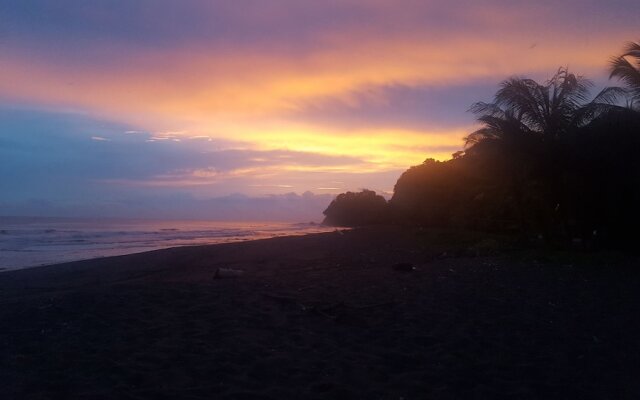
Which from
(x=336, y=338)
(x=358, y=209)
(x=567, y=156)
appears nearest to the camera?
(x=336, y=338)

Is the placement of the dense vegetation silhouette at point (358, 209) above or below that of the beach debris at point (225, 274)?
above

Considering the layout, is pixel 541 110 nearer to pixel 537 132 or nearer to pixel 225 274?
pixel 537 132

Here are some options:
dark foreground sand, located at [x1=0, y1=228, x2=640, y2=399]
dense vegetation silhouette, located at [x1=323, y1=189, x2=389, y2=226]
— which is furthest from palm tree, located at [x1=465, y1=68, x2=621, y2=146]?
dense vegetation silhouette, located at [x1=323, y1=189, x2=389, y2=226]

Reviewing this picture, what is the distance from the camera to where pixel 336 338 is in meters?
A: 7.67

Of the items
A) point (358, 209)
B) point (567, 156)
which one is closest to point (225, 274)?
point (567, 156)

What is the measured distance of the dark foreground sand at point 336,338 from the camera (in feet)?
19.5

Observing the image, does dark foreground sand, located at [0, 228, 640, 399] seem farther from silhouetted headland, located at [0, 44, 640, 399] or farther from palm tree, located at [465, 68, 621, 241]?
palm tree, located at [465, 68, 621, 241]

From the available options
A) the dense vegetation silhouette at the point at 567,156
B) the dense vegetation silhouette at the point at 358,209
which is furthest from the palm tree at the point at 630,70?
the dense vegetation silhouette at the point at 358,209

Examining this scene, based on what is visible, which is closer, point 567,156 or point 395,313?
point 395,313

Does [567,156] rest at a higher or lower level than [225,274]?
higher

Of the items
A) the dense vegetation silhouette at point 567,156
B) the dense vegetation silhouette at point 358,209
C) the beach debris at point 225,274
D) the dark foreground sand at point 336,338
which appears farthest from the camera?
the dense vegetation silhouette at point 358,209

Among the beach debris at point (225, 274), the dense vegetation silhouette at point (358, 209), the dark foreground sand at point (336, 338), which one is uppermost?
the dense vegetation silhouette at point (358, 209)

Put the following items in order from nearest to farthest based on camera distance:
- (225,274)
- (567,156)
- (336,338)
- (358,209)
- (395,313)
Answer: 1. (336,338)
2. (395,313)
3. (225,274)
4. (567,156)
5. (358,209)

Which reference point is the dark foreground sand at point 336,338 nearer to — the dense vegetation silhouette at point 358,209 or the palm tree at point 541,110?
the palm tree at point 541,110
